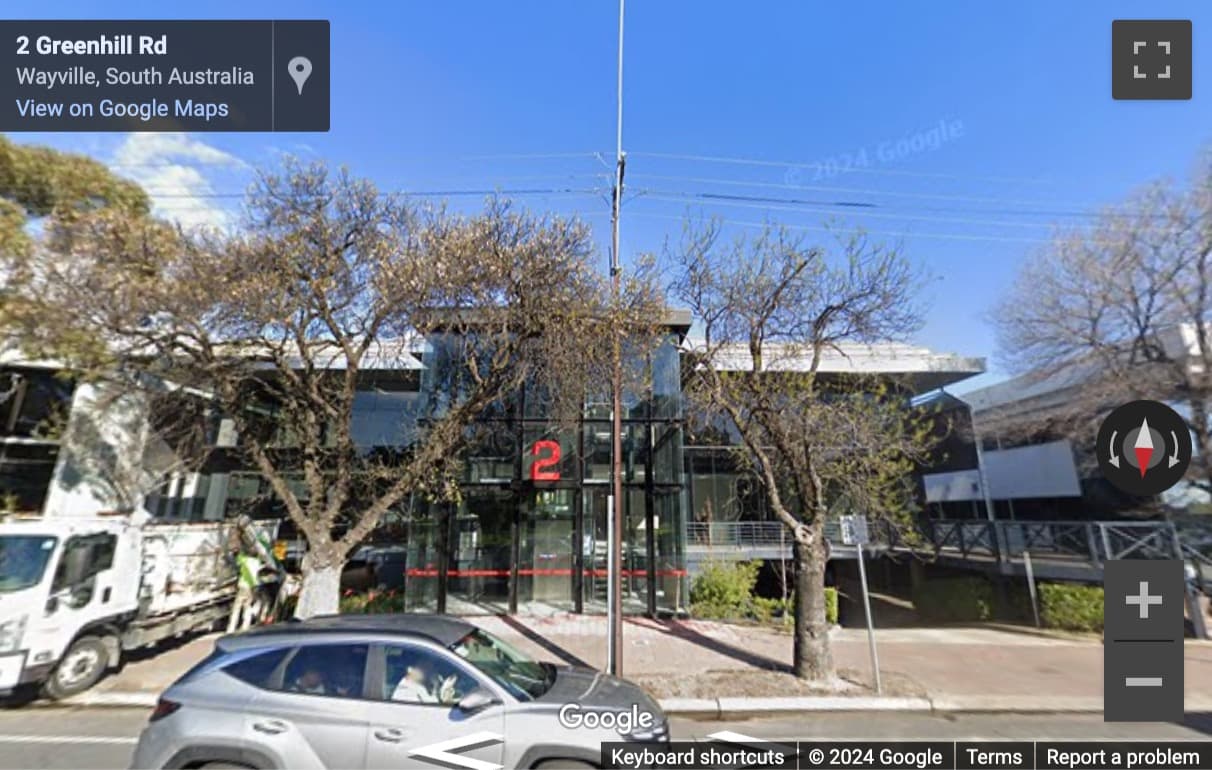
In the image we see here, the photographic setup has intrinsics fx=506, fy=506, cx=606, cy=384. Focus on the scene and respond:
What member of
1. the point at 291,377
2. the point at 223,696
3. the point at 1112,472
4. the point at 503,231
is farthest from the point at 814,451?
the point at 291,377

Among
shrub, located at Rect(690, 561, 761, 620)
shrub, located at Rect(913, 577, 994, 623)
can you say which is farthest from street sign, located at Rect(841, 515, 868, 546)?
shrub, located at Rect(913, 577, 994, 623)

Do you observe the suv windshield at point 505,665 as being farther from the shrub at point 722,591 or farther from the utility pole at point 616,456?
the shrub at point 722,591

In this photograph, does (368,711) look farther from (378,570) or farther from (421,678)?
(378,570)

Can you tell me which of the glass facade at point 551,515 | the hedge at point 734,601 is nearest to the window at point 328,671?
the glass facade at point 551,515

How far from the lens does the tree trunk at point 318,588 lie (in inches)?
348

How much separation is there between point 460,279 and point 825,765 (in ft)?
27.8

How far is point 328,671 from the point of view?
390 centimetres

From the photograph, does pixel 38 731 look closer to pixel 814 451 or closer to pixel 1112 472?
pixel 814 451

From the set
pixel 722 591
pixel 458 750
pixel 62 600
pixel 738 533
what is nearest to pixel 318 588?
pixel 62 600

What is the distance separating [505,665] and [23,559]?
7.89 m

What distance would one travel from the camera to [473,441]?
1148 cm

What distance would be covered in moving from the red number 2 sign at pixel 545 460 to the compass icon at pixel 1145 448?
11099 millimetres

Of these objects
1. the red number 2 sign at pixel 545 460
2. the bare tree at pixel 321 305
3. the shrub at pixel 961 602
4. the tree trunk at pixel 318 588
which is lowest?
the shrub at pixel 961 602

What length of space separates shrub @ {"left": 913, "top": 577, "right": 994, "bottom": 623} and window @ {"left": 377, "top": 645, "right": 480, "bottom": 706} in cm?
1542
